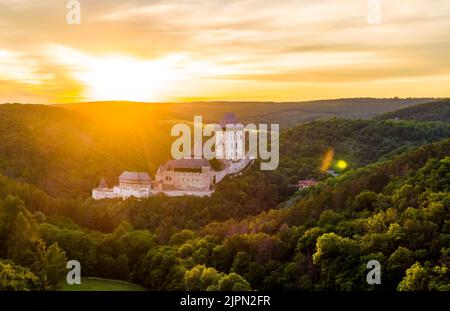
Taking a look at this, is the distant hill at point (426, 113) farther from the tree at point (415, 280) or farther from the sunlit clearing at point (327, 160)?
the tree at point (415, 280)

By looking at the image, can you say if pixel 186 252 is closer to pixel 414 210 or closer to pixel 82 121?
pixel 414 210

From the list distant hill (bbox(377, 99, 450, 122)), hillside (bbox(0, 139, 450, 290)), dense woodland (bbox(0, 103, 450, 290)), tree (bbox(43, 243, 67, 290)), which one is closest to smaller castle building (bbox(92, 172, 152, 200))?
dense woodland (bbox(0, 103, 450, 290))

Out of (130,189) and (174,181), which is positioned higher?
(174,181)

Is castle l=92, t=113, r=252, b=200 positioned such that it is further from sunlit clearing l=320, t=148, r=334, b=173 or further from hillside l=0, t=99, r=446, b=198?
sunlit clearing l=320, t=148, r=334, b=173

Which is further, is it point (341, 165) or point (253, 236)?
point (341, 165)

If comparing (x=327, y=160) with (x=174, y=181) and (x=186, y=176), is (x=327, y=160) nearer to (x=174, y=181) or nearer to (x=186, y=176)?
(x=186, y=176)

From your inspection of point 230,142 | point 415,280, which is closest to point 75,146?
point 230,142

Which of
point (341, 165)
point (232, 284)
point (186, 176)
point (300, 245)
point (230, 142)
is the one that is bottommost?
point (232, 284)

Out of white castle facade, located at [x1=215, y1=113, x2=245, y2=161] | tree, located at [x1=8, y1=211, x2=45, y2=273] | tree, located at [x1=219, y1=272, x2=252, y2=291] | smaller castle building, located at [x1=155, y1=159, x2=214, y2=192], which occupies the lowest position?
tree, located at [x1=219, y1=272, x2=252, y2=291]
